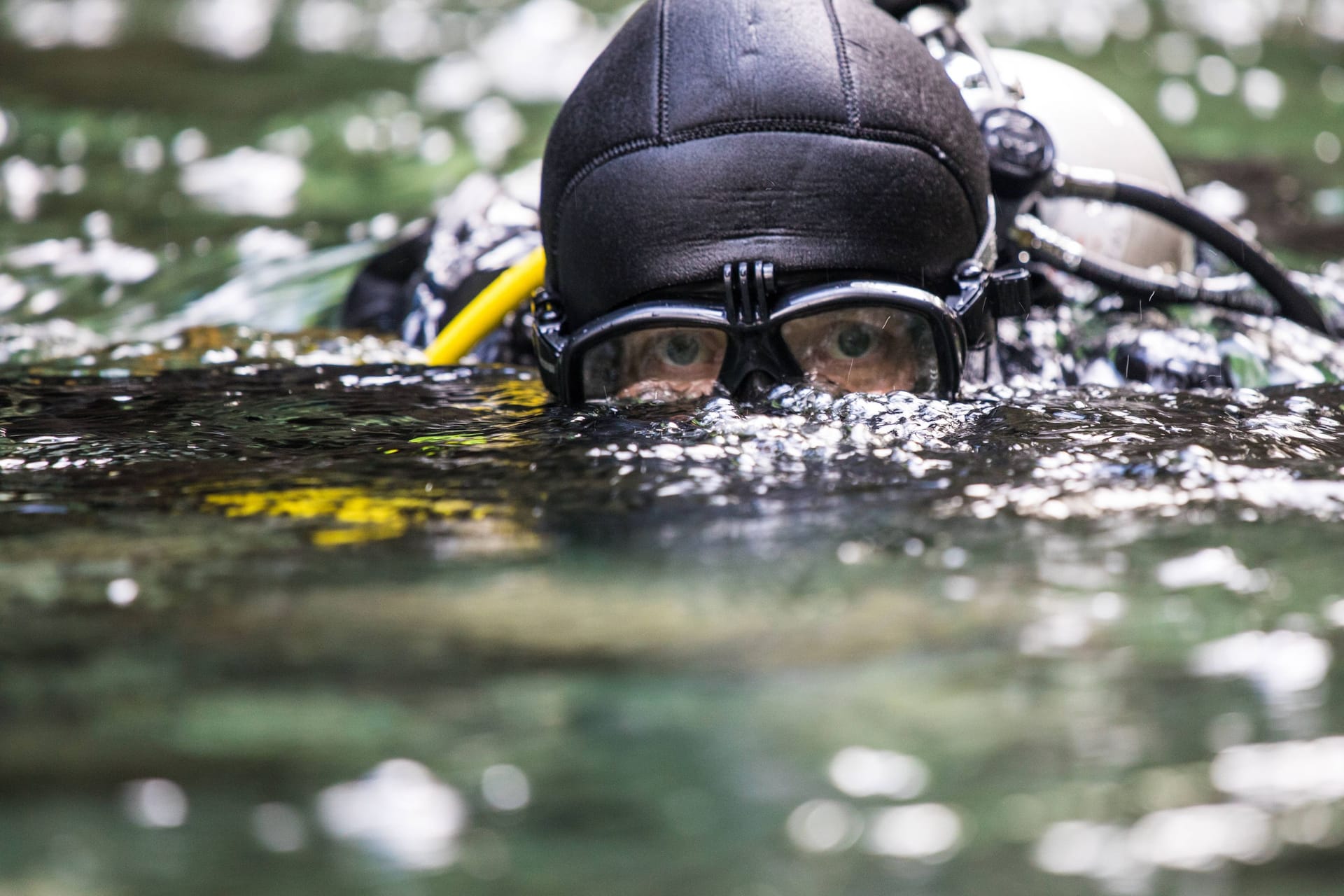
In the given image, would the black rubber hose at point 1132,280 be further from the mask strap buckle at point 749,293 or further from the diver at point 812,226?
the mask strap buckle at point 749,293

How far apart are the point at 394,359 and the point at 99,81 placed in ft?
16.6

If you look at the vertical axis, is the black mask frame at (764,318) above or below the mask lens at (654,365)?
above

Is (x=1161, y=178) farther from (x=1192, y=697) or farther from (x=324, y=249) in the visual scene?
(x=324, y=249)

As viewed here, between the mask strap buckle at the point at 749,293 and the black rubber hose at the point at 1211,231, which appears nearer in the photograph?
the mask strap buckle at the point at 749,293

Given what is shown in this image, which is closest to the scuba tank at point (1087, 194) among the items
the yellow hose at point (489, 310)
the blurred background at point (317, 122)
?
the yellow hose at point (489, 310)

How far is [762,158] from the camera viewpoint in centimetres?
205

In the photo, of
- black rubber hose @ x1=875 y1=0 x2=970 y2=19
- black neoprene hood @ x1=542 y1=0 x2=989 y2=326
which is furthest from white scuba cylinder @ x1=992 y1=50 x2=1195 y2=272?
black neoprene hood @ x1=542 y1=0 x2=989 y2=326

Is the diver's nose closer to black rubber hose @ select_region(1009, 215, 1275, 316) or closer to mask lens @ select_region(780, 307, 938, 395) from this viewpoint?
mask lens @ select_region(780, 307, 938, 395)

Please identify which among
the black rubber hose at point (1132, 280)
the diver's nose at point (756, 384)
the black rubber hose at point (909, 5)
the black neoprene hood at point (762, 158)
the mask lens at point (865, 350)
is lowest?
the diver's nose at point (756, 384)

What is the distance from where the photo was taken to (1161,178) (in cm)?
305

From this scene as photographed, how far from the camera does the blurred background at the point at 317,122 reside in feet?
14.5

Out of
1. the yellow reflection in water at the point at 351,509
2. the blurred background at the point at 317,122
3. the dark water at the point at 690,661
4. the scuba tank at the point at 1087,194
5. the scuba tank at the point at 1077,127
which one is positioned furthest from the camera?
the blurred background at the point at 317,122

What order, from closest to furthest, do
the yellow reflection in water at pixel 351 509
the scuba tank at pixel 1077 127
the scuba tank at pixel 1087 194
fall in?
the yellow reflection in water at pixel 351 509 < the scuba tank at pixel 1087 194 < the scuba tank at pixel 1077 127

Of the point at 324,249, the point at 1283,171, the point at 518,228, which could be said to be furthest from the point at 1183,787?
the point at 1283,171
